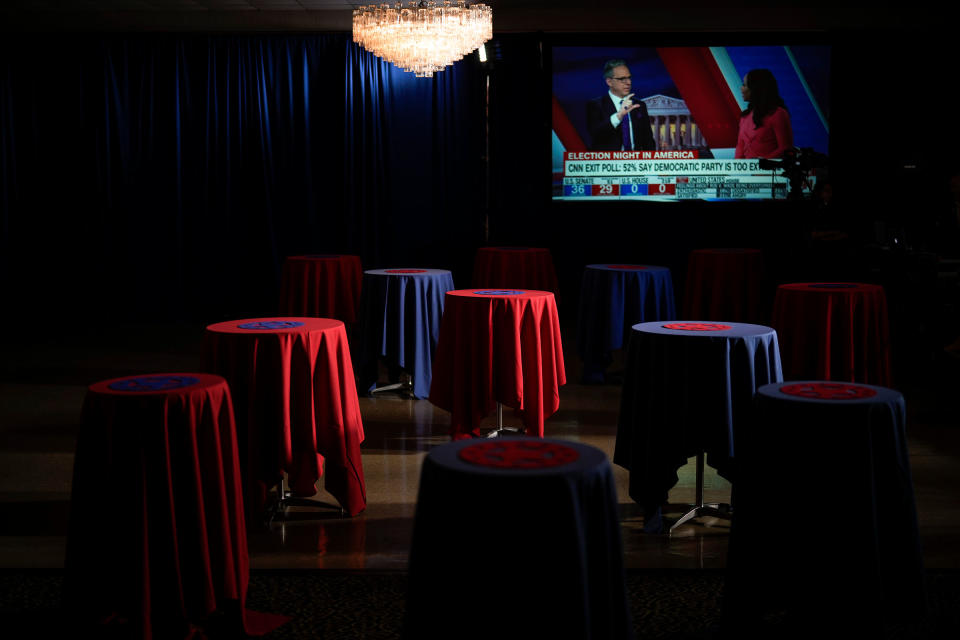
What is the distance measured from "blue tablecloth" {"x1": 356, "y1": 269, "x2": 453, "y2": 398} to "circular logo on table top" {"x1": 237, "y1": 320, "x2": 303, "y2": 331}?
165cm

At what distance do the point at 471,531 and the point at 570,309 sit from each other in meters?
7.28

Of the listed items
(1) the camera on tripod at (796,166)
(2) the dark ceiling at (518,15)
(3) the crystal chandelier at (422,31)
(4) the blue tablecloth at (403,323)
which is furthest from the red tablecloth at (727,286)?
(2) the dark ceiling at (518,15)

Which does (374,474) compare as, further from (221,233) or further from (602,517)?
(221,233)

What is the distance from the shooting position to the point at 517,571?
1.74m

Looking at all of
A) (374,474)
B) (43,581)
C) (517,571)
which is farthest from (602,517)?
(374,474)

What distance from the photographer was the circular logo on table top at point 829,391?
243 centimetres

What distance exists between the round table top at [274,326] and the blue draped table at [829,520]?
1.60 metres

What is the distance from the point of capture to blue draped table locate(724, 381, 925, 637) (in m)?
2.29

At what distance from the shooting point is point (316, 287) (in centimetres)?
605

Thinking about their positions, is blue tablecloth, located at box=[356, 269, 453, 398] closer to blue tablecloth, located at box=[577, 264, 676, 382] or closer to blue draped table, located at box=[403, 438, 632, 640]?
blue tablecloth, located at box=[577, 264, 676, 382]

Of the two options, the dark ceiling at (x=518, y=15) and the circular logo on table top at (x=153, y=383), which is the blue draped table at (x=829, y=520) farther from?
the dark ceiling at (x=518, y=15)

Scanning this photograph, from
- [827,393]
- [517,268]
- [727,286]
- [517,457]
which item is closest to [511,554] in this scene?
[517,457]

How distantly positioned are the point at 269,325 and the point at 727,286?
147 inches

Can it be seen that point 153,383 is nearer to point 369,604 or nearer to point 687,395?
point 369,604
